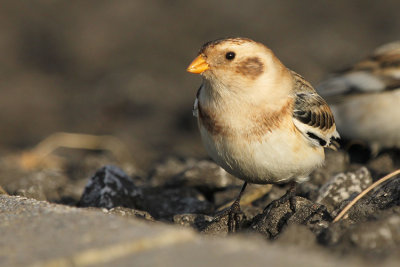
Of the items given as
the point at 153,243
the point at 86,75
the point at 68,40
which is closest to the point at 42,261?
the point at 153,243

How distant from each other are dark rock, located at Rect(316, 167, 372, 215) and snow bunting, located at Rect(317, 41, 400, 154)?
5.64ft

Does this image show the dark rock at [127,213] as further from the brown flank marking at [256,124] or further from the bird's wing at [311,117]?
the bird's wing at [311,117]

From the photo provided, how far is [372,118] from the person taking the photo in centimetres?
616

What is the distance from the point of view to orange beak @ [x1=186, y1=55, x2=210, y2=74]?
149 inches

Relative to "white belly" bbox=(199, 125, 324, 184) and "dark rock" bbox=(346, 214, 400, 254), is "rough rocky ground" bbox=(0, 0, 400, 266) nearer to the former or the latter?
"dark rock" bbox=(346, 214, 400, 254)

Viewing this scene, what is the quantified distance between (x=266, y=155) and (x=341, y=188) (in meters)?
0.80

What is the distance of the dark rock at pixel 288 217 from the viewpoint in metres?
3.46

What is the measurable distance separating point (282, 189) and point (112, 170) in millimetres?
1303

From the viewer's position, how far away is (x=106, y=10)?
1215cm

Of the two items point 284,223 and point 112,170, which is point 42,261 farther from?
point 112,170

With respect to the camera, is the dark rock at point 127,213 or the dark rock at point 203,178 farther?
the dark rock at point 203,178

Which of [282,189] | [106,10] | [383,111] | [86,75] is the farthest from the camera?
[106,10]

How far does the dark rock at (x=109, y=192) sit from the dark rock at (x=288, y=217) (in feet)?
3.32

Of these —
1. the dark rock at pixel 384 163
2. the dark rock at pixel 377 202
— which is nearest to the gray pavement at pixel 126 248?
the dark rock at pixel 377 202
